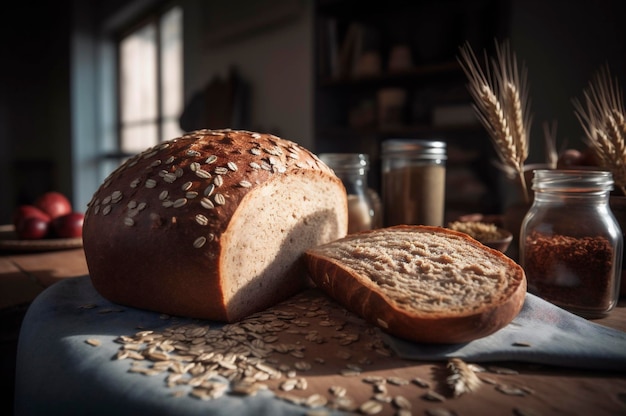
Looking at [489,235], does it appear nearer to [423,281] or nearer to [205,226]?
[423,281]

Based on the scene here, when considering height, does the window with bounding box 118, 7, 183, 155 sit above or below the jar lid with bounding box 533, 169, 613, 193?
above

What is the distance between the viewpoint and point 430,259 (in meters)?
0.87

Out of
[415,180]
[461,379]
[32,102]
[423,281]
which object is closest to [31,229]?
[415,180]

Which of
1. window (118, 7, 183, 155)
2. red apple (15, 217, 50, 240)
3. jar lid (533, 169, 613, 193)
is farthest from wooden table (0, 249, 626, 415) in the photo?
window (118, 7, 183, 155)

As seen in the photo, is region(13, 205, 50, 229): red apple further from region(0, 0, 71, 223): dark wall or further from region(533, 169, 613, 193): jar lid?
region(0, 0, 71, 223): dark wall

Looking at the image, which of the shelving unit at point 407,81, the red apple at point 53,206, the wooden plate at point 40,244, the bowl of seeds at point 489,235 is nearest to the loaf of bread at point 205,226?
the bowl of seeds at point 489,235

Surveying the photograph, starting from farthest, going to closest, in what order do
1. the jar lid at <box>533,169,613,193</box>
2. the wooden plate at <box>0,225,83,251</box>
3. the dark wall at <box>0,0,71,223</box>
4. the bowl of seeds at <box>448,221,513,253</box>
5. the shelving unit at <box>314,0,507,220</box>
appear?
1. the dark wall at <box>0,0,71,223</box>
2. the shelving unit at <box>314,0,507,220</box>
3. the wooden plate at <box>0,225,83,251</box>
4. the bowl of seeds at <box>448,221,513,253</box>
5. the jar lid at <box>533,169,613,193</box>

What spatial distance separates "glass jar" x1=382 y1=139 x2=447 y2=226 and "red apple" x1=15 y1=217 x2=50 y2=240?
4.14ft

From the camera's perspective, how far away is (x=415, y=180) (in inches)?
50.1

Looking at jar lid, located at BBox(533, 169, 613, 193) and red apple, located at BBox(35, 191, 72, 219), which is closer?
jar lid, located at BBox(533, 169, 613, 193)

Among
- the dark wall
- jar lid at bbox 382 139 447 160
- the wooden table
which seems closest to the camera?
the wooden table

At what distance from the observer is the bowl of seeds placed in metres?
1.03

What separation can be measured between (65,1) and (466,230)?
993 cm

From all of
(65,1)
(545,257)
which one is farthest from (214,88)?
(65,1)
